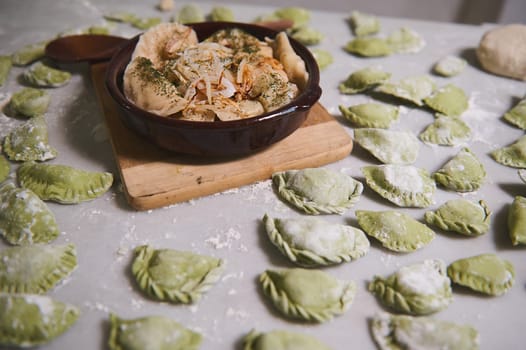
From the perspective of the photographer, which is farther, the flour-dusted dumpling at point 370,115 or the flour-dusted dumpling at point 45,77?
the flour-dusted dumpling at point 45,77

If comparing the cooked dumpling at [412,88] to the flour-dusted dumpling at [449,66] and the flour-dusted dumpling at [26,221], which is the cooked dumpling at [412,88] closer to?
the flour-dusted dumpling at [449,66]

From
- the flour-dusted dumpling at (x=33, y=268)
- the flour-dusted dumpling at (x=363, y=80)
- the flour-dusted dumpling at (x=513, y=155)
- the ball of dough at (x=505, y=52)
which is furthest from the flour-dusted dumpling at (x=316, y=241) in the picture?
the ball of dough at (x=505, y=52)

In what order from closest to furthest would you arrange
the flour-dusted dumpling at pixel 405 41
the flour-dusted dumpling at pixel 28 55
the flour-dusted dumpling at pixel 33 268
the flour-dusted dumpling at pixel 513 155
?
the flour-dusted dumpling at pixel 33 268, the flour-dusted dumpling at pixel 513 155, the flour-dusted dumpling at pixel 28 55, the flour-dusted dumpling at pixel 405 41

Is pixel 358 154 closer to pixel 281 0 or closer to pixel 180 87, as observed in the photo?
pixel 180 87

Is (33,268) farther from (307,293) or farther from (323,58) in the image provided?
(323,58)

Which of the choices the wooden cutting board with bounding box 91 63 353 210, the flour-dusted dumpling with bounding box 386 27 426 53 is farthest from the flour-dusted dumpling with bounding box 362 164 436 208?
the flour-dusted dumpling with bounding box 386 27 426 53

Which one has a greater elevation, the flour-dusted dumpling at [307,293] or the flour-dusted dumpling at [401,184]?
the flour-dusted dumpling at [401,184]
